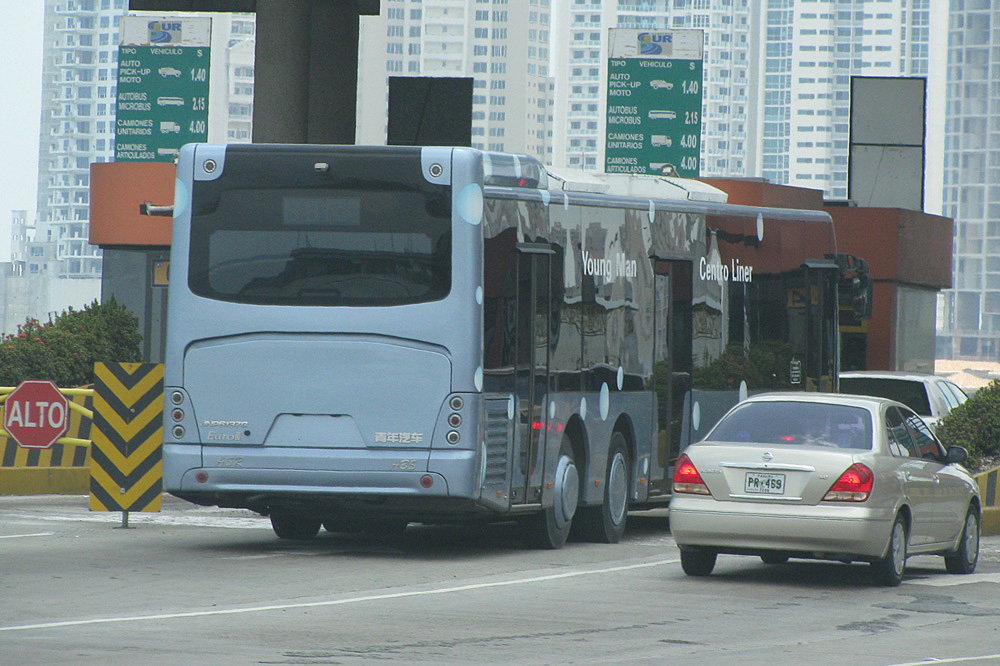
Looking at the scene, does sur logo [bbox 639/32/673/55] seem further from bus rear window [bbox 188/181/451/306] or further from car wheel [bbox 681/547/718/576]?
car wheel [bbox 681/547/718/576]

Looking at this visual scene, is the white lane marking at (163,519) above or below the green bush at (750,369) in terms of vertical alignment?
below

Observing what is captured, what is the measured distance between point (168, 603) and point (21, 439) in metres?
9.44

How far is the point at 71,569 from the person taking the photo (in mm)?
12719

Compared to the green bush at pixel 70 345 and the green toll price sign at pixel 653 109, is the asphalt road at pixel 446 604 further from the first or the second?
the green toll price sign at pixel 653 109

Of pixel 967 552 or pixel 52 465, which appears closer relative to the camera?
pixel 967 552

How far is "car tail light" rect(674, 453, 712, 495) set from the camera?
12.6m

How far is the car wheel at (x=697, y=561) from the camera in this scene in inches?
516

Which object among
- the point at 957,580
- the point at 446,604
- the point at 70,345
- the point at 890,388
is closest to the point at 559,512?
the point at 957,580

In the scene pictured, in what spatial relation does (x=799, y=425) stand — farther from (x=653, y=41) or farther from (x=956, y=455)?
(x=653, y=41)

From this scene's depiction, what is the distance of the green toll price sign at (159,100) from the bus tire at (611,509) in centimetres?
2424

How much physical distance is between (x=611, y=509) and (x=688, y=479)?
3.40 metres

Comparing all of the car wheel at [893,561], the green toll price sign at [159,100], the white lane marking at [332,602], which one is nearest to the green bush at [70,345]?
the green toll price sign at [159,100]

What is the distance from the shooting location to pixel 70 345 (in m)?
27.4

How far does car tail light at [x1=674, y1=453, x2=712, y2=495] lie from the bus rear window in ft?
7.30
